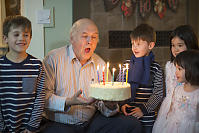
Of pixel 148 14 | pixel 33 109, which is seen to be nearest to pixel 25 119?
pixel 33 109

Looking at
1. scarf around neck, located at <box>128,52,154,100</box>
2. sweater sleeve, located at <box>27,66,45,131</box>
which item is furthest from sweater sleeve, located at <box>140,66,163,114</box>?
sweater sleeve, located at <box>27,66,45,131</box>

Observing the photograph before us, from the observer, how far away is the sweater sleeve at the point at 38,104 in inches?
75.7

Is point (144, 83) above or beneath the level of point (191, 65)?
beneath

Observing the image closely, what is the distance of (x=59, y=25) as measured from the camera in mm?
2807

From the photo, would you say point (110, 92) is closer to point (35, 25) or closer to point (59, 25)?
point (59, 25)

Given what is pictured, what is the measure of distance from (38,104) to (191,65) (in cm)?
134

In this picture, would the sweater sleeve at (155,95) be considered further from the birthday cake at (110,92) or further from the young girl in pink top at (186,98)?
the birthday cake at (110,92)

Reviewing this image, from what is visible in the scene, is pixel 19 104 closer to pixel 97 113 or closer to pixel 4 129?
pixel 4 129

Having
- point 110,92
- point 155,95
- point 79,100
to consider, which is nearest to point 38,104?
point 79,100

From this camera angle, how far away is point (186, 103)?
2.04 metres

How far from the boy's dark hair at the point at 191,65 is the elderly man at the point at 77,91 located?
638 mm

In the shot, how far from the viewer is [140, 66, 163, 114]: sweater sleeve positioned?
7.48 feet

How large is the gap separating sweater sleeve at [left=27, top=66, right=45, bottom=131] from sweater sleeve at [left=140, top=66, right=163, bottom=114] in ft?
3.18

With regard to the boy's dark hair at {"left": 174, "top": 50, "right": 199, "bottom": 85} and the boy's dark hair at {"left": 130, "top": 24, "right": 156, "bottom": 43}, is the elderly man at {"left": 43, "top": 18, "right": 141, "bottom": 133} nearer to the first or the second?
the boy's dark hair at {"left": 130, "top": 24, "right": 156, "bottom": 43}
